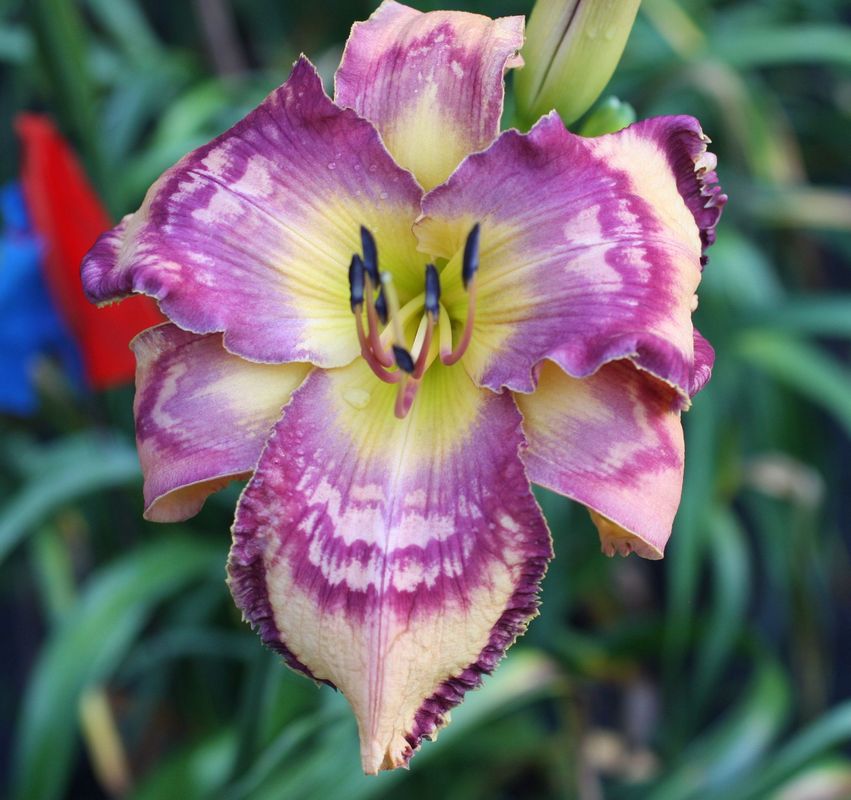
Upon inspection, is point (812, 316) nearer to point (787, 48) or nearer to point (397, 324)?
point (787, 48)

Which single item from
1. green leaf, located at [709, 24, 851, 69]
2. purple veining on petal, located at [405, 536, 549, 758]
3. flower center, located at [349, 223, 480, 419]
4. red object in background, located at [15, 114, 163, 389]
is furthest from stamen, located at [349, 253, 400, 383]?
green leaf, located at [709, 24, 851, 69]

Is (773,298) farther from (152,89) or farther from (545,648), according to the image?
(152,89)

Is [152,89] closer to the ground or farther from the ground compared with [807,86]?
farther from the ground

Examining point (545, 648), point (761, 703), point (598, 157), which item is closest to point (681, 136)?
point (598, 157)

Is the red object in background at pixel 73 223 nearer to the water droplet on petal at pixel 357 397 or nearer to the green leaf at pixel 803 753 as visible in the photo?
the water droplet on petal at pixel 357 397

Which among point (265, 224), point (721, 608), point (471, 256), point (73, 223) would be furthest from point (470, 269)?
point (721, 608)

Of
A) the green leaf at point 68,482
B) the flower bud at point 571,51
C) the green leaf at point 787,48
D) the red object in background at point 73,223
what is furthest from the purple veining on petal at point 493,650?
the green leaf at point 787,48
